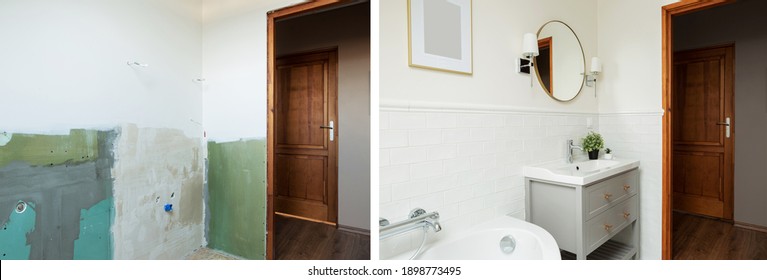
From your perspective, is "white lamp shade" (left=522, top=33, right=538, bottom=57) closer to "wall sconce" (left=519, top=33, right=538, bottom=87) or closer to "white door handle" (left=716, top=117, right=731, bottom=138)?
"wall sconce" (left=519, top=33, right=538, bottom=87)

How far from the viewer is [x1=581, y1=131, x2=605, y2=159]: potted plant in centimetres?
179

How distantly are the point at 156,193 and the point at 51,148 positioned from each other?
35 cm

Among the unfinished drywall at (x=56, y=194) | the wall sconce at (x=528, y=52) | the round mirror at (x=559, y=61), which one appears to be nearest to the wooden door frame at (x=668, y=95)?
the round mirror at (x=559, y=61)

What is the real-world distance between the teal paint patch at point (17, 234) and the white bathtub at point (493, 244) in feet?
3.62

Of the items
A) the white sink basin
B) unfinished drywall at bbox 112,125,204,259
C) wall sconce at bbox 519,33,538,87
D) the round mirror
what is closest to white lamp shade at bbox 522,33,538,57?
wall sconce at bbox 519,33,538,87

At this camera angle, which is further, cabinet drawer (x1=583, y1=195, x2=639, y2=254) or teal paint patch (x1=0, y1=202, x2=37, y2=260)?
cabinet drawer (x1=583, y1=195, x2=639, y2=254)

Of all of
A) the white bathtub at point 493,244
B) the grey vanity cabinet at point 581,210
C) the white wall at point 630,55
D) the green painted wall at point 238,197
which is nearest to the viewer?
the white bathtub at point 493,244

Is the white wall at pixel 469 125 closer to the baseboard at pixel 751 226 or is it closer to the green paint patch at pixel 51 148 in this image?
the green paint patch at pixel 51 148

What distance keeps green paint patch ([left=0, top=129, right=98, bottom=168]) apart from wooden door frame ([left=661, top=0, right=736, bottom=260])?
242 cm

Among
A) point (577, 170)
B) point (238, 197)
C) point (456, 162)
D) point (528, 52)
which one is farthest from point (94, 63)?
point (577, 170)

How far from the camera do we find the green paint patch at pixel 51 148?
914 millimetres

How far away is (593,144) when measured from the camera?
5.86 ft
